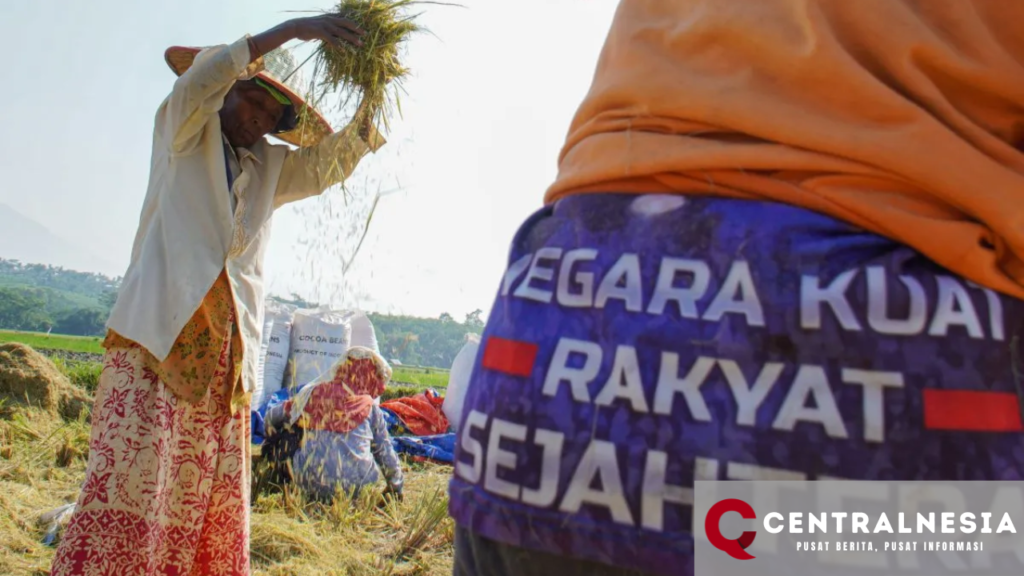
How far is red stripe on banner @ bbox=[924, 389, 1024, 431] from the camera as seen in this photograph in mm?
731

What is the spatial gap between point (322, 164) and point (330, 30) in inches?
21.2

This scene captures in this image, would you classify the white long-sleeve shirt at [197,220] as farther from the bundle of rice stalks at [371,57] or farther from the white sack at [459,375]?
the white sack at [459,375]

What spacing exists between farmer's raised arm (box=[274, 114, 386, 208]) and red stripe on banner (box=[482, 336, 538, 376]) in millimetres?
2355

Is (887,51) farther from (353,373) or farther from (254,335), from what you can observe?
(353,373)

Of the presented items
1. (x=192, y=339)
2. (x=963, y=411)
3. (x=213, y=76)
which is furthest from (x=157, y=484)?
(x=963, y=411)

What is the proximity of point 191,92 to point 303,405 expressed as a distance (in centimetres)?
231

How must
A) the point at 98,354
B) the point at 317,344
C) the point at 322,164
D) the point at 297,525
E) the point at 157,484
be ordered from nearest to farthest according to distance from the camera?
the point at 157,484 → the point at 322,164 → the point at 297,525 → the point at 317,344 → the point at 98,354

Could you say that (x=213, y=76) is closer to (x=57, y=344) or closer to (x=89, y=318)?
(x=57, y=344)

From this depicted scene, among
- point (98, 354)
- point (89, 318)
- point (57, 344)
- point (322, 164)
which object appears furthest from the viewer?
point (89, 318)

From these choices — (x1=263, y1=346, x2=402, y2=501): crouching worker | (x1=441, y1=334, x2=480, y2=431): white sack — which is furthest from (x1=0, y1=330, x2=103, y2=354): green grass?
(x1=263, y1=346, x2=402, y2=501): crouching worker

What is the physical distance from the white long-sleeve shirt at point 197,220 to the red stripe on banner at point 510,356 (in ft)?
6.64

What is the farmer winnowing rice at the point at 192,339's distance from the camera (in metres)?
2.56

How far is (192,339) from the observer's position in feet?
8.91

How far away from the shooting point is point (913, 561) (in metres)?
0.73
